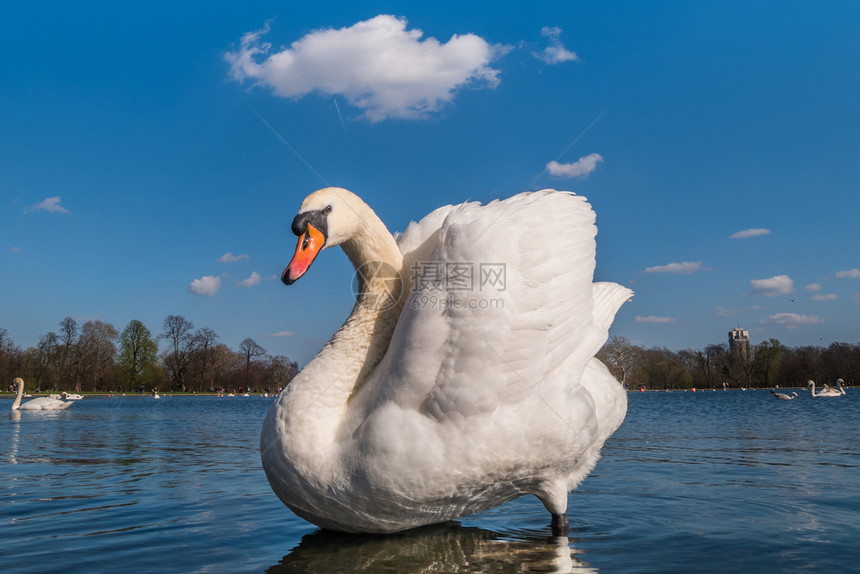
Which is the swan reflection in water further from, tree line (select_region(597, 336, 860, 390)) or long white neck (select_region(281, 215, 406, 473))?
tree line (select_region(597, 336, 860, 390))

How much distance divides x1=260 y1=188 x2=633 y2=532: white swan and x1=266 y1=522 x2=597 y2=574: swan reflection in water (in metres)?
0.21

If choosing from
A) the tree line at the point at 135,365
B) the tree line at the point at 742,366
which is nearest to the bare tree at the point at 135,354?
the tree line at the point at 135,365

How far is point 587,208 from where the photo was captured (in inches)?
190

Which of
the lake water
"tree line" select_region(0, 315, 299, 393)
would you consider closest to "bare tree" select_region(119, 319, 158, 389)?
"tree line" select_region(0, 315, 299, 393)

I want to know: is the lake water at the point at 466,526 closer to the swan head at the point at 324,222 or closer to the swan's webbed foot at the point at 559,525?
the swan's webbed foot at the point at 559,525

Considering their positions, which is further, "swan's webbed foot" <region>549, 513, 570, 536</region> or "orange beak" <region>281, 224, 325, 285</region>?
"swan's webbed foot" <region>549, 513, 570, 536</region>

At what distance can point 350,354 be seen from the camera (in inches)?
183

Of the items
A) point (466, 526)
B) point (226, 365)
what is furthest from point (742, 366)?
point (466, 526)

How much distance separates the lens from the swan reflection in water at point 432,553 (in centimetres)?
415

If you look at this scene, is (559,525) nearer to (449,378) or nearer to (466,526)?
(466,526)

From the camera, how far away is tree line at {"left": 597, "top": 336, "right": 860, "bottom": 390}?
310 feet

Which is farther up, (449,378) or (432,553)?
(449,378)

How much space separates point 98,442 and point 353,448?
12.6 m

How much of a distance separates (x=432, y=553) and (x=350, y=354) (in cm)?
160
